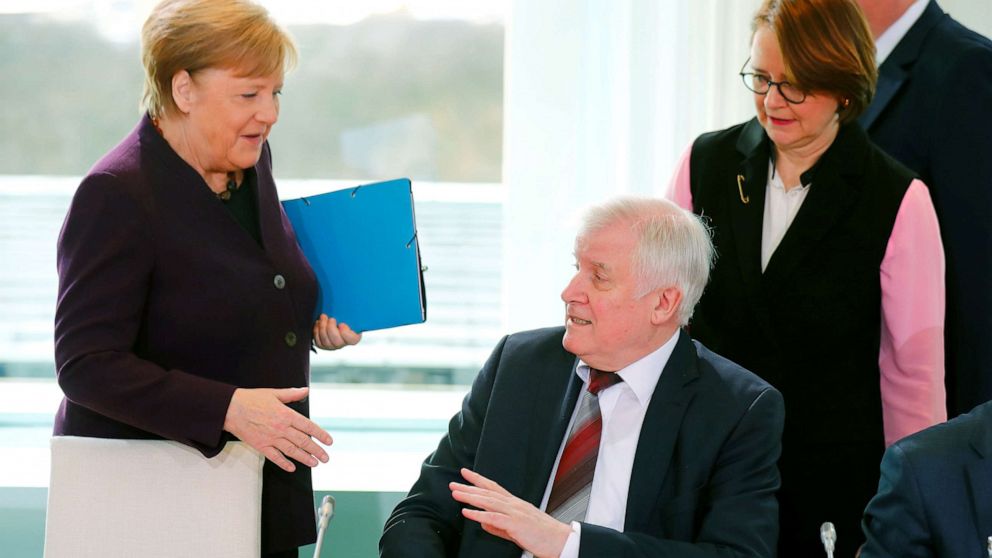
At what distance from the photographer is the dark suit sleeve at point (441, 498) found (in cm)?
192

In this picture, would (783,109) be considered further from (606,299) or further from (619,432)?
(619,432)

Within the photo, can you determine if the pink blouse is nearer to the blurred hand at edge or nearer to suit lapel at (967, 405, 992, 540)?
suit lapel at (967, 405, 992, 540)

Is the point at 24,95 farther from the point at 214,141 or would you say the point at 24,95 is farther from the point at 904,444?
the point at 904,444

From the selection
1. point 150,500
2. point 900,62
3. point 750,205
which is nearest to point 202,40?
point 150,500

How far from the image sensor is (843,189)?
2271 millimetres

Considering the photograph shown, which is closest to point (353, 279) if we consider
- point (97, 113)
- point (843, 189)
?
point (843, 189)

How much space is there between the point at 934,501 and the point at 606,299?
0.62 metres

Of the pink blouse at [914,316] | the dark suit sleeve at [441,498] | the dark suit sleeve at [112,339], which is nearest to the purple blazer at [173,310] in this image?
the dark suit sleeve at [112,339]

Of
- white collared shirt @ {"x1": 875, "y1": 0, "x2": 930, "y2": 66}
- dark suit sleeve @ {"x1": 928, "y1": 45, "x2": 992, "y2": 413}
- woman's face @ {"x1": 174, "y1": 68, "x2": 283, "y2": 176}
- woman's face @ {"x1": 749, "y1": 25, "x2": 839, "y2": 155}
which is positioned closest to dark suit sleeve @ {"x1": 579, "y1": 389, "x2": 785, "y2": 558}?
woman's face @ {"x1": 749, "y1": 25, "x2": 839, "y2": 155}

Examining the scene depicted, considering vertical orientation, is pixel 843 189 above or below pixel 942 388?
above

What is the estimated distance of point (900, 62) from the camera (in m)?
2.53

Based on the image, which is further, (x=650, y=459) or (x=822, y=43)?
(x=822, y=43)

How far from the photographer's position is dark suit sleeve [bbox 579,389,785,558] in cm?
181

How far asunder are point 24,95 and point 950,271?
321 centimetres
